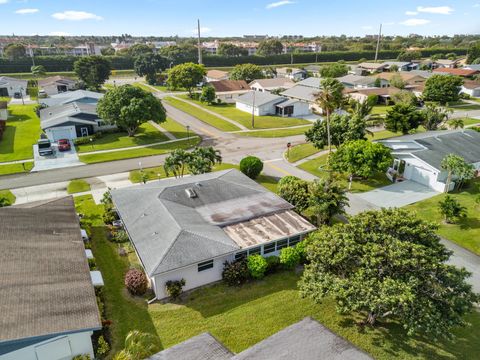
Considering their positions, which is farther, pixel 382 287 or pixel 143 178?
pixel 143 178

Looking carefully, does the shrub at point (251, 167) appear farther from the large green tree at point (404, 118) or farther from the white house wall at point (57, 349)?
the white house wall at point (57, 349)

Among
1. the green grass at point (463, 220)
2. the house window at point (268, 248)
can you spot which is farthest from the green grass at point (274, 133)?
the house window at point (268, 248)

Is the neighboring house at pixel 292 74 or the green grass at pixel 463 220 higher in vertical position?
the neighboring house at pixel 292 74

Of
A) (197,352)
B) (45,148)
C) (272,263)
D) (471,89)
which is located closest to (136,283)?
(197,352)

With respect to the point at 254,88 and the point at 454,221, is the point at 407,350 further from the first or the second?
the point at 254,88

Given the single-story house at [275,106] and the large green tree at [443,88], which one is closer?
the single-story house at [275,106]

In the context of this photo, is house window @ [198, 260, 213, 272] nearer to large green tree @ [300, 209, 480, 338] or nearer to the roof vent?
large green tree @ [300, 209, 480, 338]

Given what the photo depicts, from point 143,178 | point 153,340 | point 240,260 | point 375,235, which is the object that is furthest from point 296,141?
point 153,340
